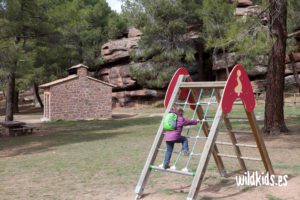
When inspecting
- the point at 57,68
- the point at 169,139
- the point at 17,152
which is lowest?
the point at 17,152

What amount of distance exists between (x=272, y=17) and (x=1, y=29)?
12.7m

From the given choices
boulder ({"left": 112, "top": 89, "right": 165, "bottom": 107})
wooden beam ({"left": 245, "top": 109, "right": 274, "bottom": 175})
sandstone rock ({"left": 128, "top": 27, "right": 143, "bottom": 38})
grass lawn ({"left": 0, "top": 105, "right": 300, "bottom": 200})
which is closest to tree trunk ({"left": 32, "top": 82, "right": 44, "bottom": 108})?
boulder ({"left": 112, "top": 89, "right": 165, "bottom": 107})

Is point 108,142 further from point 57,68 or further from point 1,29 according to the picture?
point 57,68

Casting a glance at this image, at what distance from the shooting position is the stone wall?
30516 millimetres

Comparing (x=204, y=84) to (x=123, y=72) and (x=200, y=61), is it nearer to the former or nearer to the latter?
(x=200, y=61)

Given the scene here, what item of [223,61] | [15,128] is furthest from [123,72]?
[15,128]

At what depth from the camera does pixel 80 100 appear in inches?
1236

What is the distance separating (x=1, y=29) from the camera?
2038cm

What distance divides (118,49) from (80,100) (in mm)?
15088

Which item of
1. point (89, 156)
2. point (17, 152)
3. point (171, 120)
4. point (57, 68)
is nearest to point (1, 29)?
point (17, 152)

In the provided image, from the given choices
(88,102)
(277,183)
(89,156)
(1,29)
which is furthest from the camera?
(88,102)

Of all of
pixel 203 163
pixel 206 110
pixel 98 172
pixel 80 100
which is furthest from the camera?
pixel 80 100

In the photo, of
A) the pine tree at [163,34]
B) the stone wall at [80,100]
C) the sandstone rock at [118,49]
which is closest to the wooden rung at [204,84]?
the stone wall at [80,100]
